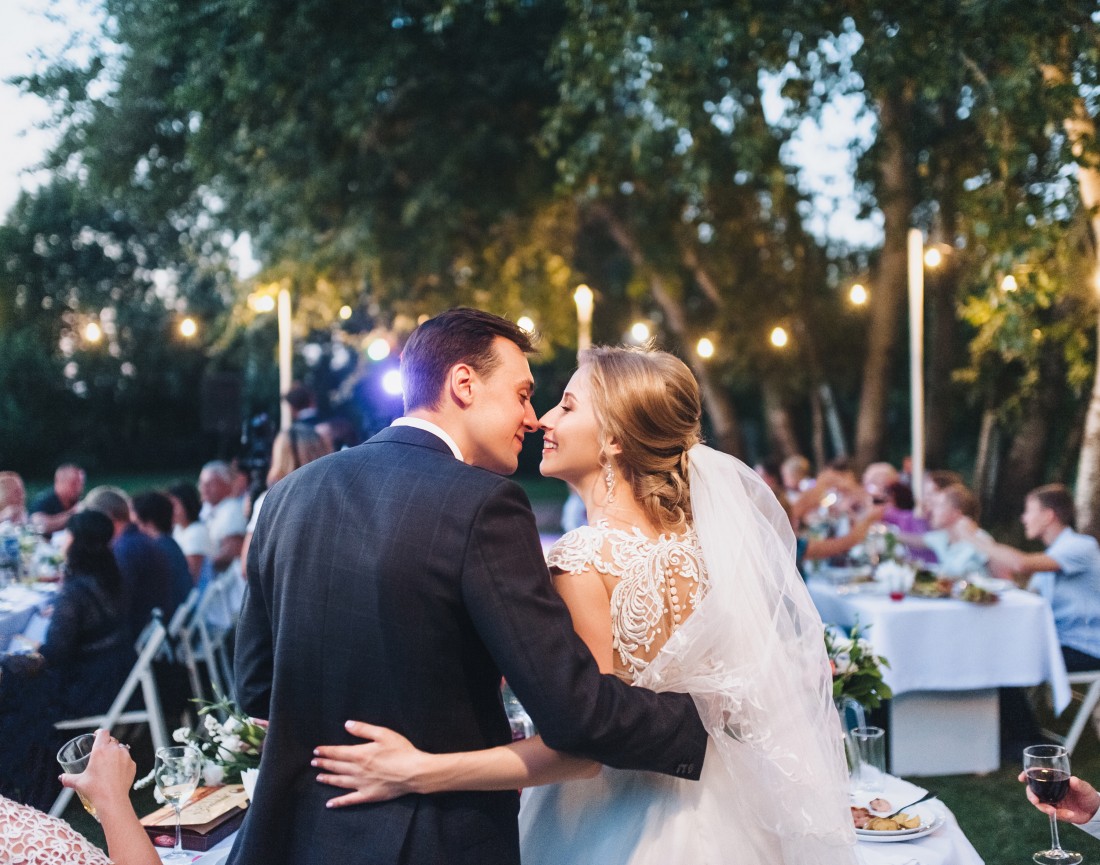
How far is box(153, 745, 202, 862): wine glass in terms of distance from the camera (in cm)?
236

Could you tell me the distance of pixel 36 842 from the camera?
2043 mm

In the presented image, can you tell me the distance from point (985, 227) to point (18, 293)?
3066cm

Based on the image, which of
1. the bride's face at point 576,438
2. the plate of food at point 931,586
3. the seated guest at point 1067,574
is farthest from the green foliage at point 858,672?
the seated guest at point 1067,574

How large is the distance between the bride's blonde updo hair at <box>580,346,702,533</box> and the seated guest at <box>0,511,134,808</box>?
11.4 feet

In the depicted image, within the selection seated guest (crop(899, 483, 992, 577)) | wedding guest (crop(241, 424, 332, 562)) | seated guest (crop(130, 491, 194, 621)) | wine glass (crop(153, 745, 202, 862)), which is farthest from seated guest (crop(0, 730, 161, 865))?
seated guest (crop(899, 483, 992, 577))

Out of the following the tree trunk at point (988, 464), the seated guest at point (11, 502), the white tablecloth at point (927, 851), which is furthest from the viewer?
the tree trunk at point (988, 464)

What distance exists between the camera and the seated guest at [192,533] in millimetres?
7195

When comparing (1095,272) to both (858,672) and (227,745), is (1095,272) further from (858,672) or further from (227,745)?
(227,745)

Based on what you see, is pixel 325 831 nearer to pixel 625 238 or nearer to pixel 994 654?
pixel 994 654

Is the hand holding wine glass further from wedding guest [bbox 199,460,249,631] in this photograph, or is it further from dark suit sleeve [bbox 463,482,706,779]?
wedding guest [bbox 199,460,249,631]

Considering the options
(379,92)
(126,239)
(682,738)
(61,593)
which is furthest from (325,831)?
(126,239)

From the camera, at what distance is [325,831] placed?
1732 mm

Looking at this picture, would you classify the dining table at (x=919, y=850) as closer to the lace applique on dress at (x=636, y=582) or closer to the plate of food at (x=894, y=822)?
the plate of food at (x=894, y=822)

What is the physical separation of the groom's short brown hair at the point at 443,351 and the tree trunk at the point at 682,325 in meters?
12.1
